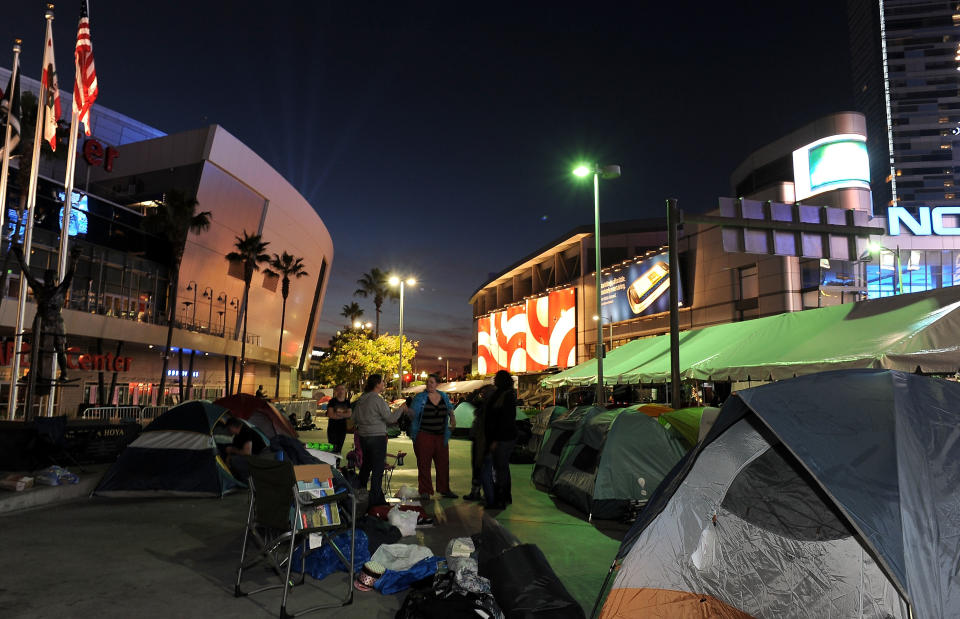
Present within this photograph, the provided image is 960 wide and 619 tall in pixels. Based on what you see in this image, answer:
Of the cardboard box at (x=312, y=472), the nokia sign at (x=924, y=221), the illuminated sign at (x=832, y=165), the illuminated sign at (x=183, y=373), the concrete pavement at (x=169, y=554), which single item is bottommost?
the concrete pavement at (x=169, y=554)

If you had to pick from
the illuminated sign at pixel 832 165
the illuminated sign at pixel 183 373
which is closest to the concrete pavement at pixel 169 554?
the illuminated sign at pixel 832 165

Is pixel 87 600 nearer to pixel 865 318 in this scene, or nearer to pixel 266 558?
pixel 266 558

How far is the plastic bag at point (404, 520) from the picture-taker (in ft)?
23.3

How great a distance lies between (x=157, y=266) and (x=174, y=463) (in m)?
36.6

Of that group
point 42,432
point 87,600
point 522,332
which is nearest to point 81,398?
point 42,432

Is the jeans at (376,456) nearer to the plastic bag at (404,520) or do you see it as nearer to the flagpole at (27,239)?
the plastic bag at (404,520)

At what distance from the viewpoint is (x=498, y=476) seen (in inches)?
366

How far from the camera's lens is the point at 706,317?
29547mm

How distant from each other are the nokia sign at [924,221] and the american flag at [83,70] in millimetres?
33388

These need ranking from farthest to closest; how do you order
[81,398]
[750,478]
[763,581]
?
1. [81,398]
2. [750,478]
3. [763,581]

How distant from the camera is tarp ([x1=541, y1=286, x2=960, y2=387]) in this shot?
35.9 ft

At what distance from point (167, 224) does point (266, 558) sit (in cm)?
3732

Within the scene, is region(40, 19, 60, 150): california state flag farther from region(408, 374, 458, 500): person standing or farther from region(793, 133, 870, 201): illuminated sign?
region(793, 133, 870, 201): illuminated sign

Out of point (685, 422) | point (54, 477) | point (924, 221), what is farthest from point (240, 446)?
point (924, 221)
